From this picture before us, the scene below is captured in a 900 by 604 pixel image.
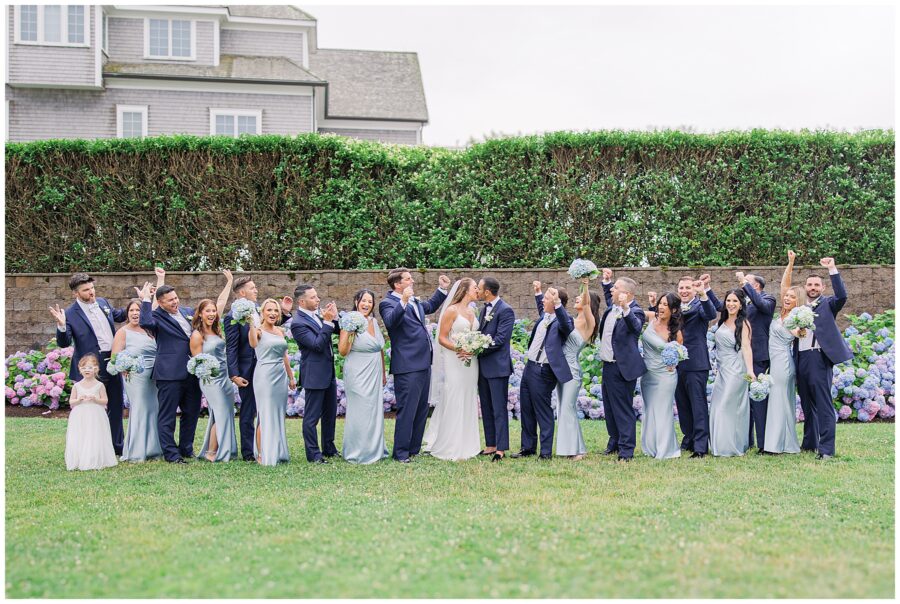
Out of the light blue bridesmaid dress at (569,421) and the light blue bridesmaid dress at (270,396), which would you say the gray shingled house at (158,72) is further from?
the light blue bridesmaid dress at (569,421)

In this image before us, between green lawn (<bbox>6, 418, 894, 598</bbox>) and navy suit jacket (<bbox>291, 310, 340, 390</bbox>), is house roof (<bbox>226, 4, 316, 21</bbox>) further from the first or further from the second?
green lawn (<bbox>6, 418, 894, 598</bbox>)

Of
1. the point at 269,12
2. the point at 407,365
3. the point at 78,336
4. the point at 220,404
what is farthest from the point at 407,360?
the point at 269,12

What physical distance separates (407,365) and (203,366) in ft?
6.98

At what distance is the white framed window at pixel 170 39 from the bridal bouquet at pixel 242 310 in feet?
61.6

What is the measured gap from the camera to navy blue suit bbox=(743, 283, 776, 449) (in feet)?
30.2

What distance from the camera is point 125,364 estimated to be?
8812 mm

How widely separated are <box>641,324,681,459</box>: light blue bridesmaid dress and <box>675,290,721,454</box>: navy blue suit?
0.55 feet

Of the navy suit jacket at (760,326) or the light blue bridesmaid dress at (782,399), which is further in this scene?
the navy suit jacket at (760,326)

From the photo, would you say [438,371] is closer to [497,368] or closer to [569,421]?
[497,368]

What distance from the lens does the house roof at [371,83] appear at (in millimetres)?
28578

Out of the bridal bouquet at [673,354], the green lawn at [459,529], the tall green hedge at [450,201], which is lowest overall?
the green lawn at [459,529]

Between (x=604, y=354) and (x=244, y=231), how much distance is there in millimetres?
7896

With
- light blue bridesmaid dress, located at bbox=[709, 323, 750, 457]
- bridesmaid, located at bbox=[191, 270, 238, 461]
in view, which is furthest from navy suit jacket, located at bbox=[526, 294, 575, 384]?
bridesmaid, located at bbox=[191, 270, 238, 461]

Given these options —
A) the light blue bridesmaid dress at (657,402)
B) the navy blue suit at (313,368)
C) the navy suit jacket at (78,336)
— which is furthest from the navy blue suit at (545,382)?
the navy suit jacket at (78,336)
